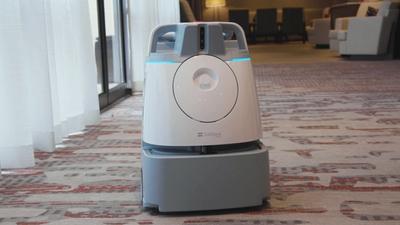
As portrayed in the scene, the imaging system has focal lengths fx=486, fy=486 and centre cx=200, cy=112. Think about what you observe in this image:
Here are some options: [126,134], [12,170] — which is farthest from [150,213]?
[126,134]

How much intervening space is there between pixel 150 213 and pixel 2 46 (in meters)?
0.76

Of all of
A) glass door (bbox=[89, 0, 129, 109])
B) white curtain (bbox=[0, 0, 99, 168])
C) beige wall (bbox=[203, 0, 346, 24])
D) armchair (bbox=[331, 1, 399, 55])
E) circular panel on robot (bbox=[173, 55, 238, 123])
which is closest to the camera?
circular panel on robot (bbox=[173, 55, 238, 123])

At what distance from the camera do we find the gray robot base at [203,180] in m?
1.23

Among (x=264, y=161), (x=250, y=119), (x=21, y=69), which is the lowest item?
(x=264, y=161)

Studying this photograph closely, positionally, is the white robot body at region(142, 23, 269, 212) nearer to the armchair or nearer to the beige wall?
the armchair

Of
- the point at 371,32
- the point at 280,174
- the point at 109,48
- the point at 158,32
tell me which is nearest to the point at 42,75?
the point at 158,32

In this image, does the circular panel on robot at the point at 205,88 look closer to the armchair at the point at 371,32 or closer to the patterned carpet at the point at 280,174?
the patterned carpet at the point at 280,174

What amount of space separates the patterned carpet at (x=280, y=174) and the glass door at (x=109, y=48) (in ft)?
1.15

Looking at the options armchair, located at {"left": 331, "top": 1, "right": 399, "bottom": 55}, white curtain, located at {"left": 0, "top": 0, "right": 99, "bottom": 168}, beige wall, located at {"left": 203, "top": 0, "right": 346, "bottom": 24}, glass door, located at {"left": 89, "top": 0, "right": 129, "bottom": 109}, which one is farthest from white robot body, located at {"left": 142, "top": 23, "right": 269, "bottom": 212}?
beige wall, located at {"left": 203, "top": 0, "right": 346, "bottom": 24}

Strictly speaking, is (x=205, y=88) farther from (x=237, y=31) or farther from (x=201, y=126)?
(x=237, y=31)

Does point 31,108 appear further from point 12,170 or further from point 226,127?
point 226,127

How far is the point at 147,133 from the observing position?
1271mm

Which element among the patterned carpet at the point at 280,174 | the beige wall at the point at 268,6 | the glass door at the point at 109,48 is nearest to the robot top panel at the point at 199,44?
the patterned carpet at the point at 280,174

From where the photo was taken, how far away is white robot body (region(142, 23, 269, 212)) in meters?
1.22
